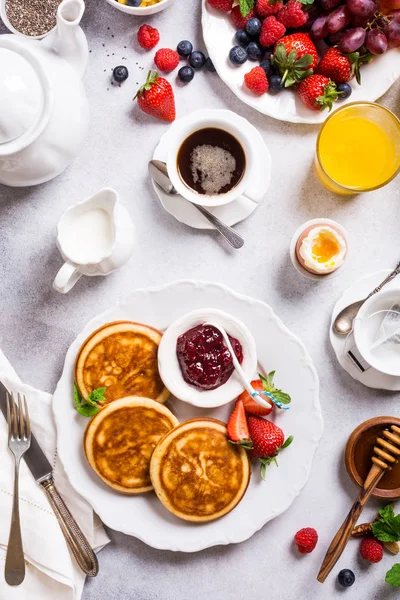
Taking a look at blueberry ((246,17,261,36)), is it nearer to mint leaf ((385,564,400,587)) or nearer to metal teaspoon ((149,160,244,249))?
metal teaspoon ((149,160,244,249))

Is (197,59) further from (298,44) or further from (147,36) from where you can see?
(298,44)

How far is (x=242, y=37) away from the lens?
201 centimetres

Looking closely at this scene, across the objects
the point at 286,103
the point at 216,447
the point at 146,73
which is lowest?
the point at 216,447

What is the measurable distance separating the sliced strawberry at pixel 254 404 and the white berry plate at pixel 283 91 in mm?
814

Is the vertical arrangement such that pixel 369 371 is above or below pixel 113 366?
above

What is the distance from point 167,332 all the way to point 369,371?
64 centimetres

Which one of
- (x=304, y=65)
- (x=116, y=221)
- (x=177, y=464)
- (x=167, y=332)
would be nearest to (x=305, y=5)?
(x=304, y=65)

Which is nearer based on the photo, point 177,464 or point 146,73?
point 177,464

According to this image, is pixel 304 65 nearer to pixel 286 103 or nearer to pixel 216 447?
pixel 286 103

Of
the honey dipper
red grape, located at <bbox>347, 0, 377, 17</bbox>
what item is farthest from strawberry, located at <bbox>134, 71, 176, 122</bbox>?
the honey dipper

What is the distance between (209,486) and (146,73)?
1.30 meters

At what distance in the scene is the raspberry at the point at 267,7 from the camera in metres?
1.96

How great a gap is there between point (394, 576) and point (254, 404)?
703 mm

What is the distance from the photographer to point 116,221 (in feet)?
6.16
